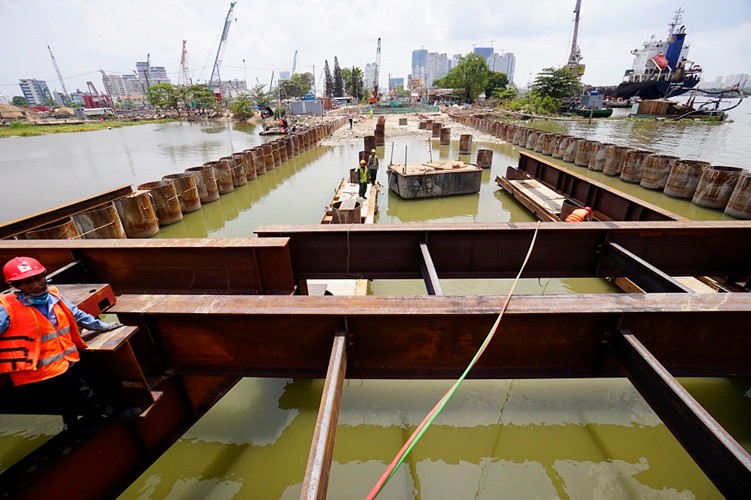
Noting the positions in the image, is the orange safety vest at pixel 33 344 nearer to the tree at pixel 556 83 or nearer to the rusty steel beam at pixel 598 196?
the rusty steel beam at pixel 598 196

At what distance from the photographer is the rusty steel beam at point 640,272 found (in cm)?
338

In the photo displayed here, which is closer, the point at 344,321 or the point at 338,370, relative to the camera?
the point at 338,370

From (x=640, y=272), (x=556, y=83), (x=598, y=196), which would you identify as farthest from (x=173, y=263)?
(x=556, y=83)

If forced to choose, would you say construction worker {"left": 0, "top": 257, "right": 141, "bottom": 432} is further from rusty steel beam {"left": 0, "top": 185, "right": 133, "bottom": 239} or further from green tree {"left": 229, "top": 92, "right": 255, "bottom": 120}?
green tree {"left": 229, "top": 92, "right": 255, "bottom": 120}

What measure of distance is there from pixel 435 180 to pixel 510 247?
9.18 m

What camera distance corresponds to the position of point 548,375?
2.76 metres

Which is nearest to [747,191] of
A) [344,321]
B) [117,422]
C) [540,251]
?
[540,251]

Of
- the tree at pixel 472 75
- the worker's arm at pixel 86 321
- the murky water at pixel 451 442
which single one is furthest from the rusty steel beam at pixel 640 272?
the tree at pixel 472 75

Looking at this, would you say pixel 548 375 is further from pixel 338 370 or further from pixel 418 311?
pixel 338 370

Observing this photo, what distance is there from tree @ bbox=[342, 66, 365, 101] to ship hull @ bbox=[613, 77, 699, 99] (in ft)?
255

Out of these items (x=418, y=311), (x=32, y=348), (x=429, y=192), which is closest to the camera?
(x=32, y=348)

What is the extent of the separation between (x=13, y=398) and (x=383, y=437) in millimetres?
3631

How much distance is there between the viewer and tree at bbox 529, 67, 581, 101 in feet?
195

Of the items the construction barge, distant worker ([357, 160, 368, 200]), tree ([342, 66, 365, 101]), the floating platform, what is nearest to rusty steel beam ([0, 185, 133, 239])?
the construction barge
